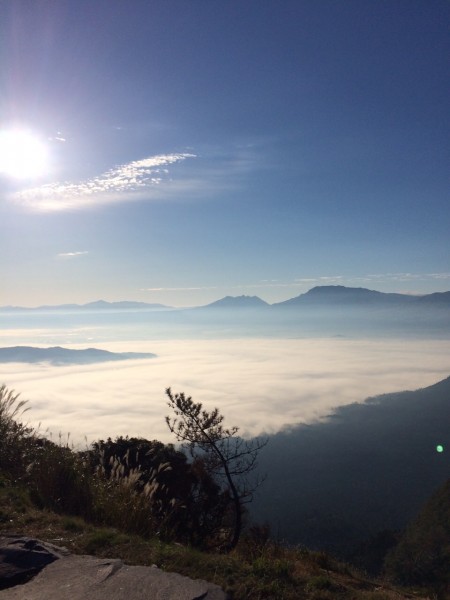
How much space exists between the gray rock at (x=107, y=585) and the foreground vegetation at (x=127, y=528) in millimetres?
276

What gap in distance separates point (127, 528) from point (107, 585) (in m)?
2.24

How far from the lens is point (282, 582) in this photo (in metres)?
5.34

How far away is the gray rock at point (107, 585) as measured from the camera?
4.71 meters

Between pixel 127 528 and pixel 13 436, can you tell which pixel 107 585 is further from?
pixel 13 436

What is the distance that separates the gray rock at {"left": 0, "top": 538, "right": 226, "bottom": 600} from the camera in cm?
471

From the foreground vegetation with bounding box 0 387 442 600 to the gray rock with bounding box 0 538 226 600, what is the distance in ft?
Result: 0.90

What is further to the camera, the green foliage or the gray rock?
the green foliage

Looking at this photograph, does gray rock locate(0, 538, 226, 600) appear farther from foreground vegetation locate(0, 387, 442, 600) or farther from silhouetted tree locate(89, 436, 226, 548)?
silhouetted tree locate(89, 436, 226, 548)

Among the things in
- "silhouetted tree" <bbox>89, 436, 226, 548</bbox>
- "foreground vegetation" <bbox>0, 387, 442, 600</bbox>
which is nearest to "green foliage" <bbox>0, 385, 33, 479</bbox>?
"foreground vegetation" <bbox>0, 387, 442, 600</bbox>

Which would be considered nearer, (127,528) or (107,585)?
(107,585)

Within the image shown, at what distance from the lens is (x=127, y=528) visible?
23.4ft

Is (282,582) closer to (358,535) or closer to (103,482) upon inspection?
(103,482)

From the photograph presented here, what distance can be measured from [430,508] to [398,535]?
15.8 m

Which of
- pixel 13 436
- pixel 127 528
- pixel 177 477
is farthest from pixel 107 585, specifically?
pixel 177 477
